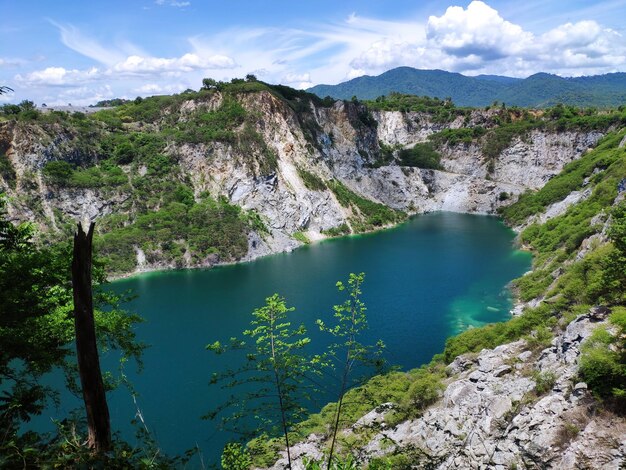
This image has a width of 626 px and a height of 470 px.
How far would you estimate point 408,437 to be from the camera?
63.3ft

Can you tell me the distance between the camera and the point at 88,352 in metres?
6.35

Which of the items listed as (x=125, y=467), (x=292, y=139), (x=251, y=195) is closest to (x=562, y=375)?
(x=125, y=467)

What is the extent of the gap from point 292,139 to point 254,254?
30894 millimetres

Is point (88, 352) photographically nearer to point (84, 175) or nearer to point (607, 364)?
point (607, 364)

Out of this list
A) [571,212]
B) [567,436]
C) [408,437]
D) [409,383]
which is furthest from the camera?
[571,212]

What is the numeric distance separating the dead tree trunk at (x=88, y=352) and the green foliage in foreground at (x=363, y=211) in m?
83.2

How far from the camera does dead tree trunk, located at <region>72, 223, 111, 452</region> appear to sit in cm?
A: 608

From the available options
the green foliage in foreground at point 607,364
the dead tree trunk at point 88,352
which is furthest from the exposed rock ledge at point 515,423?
the dead tree trunk at point 88,352

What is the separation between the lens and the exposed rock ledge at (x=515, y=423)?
1291 centimetres

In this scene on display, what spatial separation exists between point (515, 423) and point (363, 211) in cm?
7996

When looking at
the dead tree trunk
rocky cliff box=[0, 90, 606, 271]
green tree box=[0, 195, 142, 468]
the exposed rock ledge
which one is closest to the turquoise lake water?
green tree box=[0, 195, 142, 468]

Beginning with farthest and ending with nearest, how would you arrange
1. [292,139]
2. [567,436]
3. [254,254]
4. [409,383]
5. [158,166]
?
[292,139] → [158,166] → [254,254] → [409,383] → [567,436]

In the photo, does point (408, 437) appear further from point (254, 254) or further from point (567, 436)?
point (254, 254)

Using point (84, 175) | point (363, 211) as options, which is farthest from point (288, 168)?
point (84, 175)
